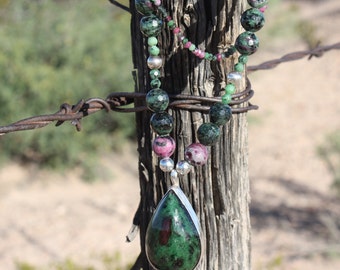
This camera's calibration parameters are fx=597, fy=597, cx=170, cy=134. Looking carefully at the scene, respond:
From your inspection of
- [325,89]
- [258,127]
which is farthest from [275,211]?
[325,89]

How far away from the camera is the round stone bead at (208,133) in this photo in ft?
3.99

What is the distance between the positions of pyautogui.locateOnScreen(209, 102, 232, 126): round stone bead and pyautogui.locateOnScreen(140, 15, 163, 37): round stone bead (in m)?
0.20

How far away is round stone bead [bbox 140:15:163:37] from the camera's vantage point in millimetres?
1168

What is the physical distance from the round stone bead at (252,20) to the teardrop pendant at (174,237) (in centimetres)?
38

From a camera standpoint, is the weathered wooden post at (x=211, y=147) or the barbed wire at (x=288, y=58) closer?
the weathered wooden post at (x=211, y=147)

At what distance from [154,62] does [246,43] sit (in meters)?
0.19

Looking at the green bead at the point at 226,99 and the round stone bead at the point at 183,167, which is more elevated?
the green bead at the point at 226,99

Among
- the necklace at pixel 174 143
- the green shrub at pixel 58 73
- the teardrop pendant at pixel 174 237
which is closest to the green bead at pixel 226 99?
the necklace at pixel 174 143

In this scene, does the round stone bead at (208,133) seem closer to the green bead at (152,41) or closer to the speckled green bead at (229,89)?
the speckled green bead at (229,89)

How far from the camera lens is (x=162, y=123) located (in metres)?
1.21

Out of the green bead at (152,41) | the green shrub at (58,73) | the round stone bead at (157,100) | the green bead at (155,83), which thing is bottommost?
the round stone bead at (157,100)

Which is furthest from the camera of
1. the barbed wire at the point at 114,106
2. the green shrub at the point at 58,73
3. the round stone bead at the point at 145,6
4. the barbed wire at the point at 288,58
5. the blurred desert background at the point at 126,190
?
the green shrub at the point at 58,73

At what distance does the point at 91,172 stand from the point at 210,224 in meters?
3.68

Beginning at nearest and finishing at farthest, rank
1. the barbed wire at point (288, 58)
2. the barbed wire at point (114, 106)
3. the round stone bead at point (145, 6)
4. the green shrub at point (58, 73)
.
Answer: the round stone bead at point (145, 6) < the barbed wire at point (114, 106) < the barbed wire at point (288, 58) < the green shrub at point (58, 73)
